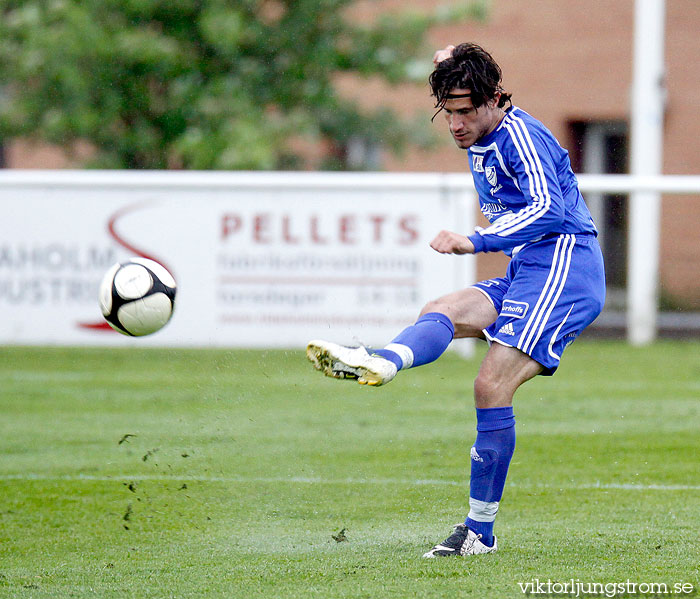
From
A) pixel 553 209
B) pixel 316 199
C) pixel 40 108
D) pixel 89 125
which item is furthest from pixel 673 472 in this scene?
pixel 40 108

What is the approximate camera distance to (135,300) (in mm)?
5230

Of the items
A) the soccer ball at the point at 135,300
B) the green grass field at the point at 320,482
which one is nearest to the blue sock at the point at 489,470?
the green grass field at the point at 320,482

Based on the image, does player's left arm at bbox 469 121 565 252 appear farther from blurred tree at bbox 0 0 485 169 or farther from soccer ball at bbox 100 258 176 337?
blurred tree at bbox 0 0 485 169

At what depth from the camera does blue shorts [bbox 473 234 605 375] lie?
448cm

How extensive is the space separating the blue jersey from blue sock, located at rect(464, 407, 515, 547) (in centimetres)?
69

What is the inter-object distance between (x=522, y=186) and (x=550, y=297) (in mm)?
460

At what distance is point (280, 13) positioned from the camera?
14500 millimetres

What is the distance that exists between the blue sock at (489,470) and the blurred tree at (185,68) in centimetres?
932

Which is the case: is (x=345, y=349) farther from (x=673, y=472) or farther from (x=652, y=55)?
(x=652, y=55)

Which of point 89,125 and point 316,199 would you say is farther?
point 89,125

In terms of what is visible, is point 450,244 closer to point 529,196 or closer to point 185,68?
point 529,196

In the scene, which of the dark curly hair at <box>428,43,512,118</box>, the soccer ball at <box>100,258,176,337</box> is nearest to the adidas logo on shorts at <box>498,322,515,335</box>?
the dark curly hair at <box>428,43,512,118</box>

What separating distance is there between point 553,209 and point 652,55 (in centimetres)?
1020

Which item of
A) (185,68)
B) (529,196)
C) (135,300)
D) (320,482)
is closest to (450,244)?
(529,196)
